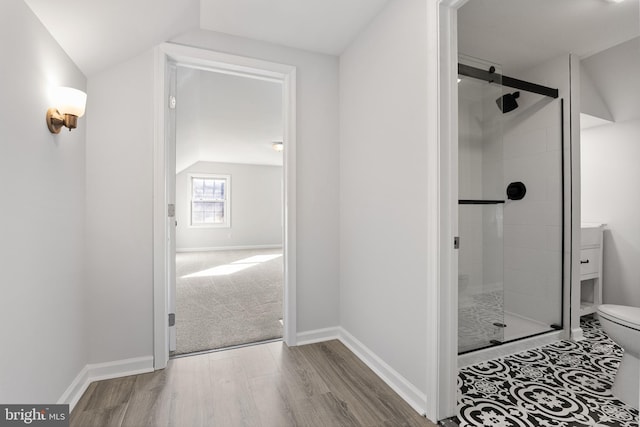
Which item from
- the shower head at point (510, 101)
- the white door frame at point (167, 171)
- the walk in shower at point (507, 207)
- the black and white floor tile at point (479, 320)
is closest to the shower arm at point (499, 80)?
the walk in shower at point (507, 207)

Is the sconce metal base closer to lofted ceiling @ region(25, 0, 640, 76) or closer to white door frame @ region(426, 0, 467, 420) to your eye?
lofted ceiling @ region(25, 0, 640, 76)

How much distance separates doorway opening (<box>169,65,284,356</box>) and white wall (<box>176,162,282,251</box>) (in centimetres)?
3

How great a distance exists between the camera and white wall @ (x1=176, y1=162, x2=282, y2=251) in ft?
24.9

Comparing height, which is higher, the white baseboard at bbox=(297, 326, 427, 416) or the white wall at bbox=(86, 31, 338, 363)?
the white wall at bbox=(86, 31, 338, 363)

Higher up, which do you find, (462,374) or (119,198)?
(119,198)

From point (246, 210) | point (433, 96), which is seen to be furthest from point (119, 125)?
point (246, 210)

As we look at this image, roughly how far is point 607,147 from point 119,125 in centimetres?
446

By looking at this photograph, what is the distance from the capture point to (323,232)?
251 centimetres

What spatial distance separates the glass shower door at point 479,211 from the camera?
7.06 feet

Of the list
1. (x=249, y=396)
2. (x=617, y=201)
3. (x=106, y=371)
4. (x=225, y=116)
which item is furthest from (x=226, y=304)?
(x=617, y=201)

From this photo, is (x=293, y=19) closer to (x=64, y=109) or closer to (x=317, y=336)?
(x=64, y=109)

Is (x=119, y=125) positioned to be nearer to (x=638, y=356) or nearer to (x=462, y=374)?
(x=462, y=374)

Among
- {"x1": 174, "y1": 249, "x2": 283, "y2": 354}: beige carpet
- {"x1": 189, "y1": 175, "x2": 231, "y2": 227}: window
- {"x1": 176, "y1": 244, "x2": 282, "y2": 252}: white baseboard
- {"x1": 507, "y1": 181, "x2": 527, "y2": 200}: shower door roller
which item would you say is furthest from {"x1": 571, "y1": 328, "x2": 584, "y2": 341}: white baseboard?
{"x1": 189, "y1": 175, "x2": 231, "y2": 227}: window

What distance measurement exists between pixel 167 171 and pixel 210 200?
6.09 metres
